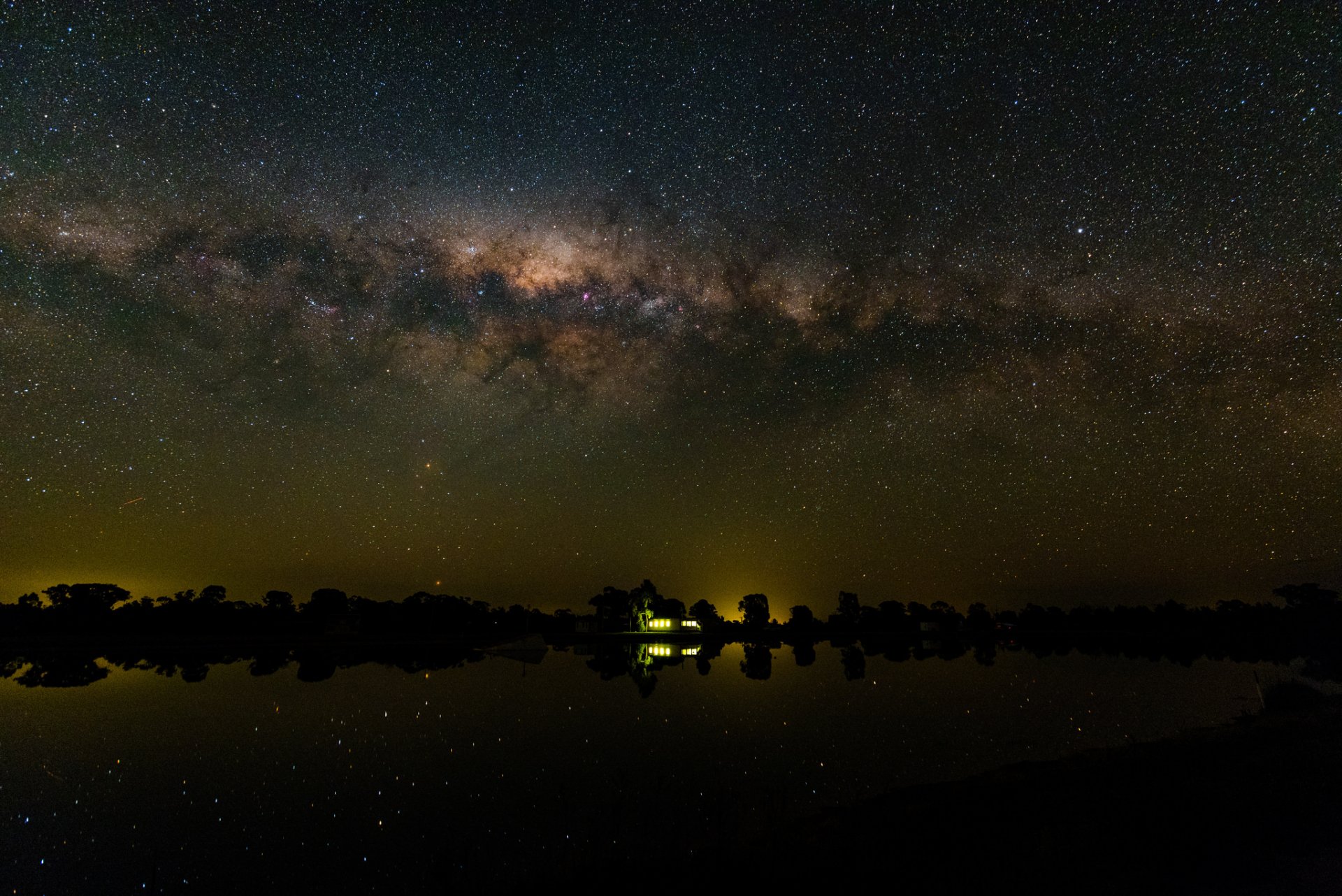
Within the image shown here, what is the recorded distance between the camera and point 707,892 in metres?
9.55

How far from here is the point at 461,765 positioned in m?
18.7

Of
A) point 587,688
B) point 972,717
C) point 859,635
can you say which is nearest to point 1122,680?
point 972,717

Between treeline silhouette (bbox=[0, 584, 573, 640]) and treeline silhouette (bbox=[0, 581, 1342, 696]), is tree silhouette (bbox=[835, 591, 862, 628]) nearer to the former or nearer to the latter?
treeline silhouette (bbox=[0, 581, 1342, 696])

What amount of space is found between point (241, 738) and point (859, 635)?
358 feet

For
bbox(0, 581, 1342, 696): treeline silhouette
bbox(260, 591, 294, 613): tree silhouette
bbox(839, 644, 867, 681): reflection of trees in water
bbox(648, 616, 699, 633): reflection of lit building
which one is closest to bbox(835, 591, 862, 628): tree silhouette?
bbox(0, 581, 1342, 696): treeline silhouette

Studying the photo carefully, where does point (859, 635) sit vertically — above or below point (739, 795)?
below

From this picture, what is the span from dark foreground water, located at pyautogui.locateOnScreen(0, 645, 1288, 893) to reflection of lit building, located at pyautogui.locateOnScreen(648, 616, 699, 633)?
71112mm

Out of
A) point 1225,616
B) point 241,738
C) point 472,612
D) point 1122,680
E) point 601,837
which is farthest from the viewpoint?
point 1225,616

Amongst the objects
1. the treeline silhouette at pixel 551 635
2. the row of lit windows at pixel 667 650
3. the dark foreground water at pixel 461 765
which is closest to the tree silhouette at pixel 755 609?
the treeline silhouette at pixel 551 635

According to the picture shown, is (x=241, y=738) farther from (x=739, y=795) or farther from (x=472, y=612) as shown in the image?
(x=472, y=612)

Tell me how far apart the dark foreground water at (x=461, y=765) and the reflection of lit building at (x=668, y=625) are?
7111cm

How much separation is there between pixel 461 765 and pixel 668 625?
306ft

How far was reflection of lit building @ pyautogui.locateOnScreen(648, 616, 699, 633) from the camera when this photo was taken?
107 m

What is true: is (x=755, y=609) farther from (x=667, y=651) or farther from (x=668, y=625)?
(x=667, y=651)
